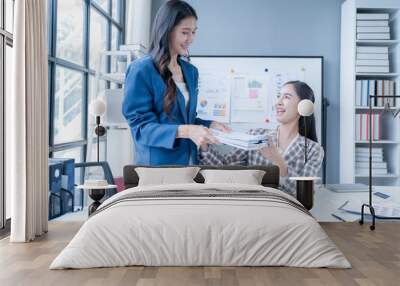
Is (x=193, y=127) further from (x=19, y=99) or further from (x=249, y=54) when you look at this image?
(x=19, y=99)

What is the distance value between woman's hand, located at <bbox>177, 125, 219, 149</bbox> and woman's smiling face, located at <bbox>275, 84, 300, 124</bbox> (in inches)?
36.9

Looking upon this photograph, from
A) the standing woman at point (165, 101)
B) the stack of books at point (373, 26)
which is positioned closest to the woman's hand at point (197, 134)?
the standing woman at point (165, 101)

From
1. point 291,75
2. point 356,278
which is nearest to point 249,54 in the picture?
point 291,75

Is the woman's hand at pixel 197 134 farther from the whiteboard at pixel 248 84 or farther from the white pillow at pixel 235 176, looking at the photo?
the whiteboard at pixel 248 84

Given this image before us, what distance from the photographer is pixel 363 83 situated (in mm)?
6566

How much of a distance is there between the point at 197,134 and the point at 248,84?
1080 mm

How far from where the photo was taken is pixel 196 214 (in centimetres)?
383

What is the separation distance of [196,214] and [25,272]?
3.55ft

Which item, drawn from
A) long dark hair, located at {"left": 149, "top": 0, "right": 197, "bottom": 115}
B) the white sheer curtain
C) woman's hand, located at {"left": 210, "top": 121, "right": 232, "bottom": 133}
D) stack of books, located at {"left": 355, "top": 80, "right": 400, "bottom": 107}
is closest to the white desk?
stack of books, located at {"left": 355, "top": 80, "right": 400, "bottom": 107}

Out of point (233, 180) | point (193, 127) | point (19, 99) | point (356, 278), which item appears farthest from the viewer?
point (193, 127)

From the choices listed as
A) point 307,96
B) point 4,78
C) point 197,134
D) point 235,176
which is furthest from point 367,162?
point 4,78

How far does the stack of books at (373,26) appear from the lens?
21.5 ft

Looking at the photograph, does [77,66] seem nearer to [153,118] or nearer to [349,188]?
[153,118]

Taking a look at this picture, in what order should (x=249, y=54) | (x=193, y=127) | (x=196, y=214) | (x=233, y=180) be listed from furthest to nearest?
(x=249, y=54)
(x=193, y=127)
(x=233, y=180)
(x=196, y=214)
